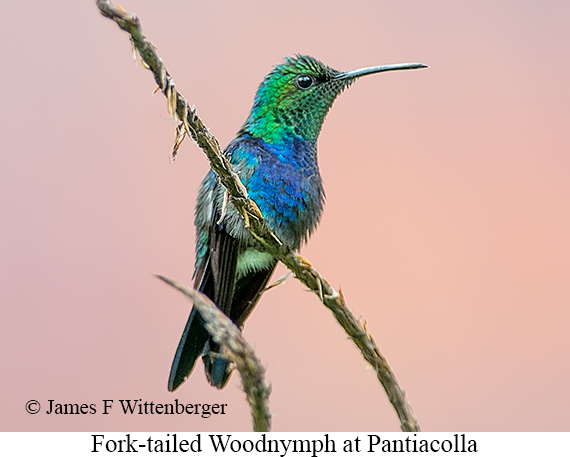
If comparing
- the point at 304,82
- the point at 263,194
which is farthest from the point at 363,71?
the point at 263,194

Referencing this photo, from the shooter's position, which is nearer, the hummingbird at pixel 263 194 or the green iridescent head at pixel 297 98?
the hummingbird at pixel 263 194

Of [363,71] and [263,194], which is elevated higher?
[363,71]

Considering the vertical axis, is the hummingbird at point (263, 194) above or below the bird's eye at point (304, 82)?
below

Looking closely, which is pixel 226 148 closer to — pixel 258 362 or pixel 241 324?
pixel 241 324

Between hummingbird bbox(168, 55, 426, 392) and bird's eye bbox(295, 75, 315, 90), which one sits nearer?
hummingbird bbox(168, 55, 426, 392)

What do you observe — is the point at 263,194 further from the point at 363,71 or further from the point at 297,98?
the point at 363,71

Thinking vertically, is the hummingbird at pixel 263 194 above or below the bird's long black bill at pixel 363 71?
below
